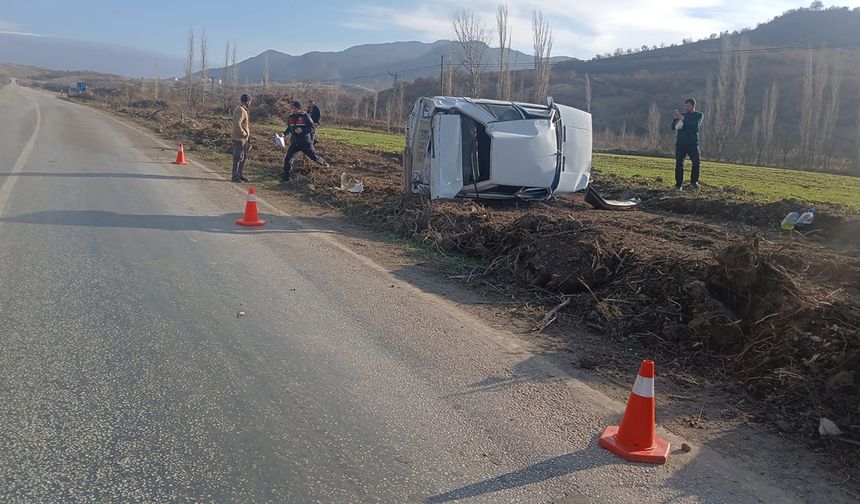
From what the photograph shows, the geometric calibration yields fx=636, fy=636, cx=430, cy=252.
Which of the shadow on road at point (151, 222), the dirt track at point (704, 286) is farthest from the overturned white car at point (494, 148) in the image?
the shadow on road at point (151, 222)

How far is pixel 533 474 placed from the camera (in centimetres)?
344

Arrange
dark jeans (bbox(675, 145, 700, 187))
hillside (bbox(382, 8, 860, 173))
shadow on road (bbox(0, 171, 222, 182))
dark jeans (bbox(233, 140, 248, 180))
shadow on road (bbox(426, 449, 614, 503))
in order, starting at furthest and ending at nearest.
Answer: hillside (bbox(382, 8, 860, 173)) → dark jeans (bbox(233, 140, 248, 180)) → dark jeans (bbox(675, 145, 700, 187)) → shadow on road (bbox(0, 171, 222, 182)) → shadow on road (bbox(426, 449, 614, 503))

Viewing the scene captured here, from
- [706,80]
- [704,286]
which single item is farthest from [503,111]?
[706,80]

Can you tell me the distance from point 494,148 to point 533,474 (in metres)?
7.75

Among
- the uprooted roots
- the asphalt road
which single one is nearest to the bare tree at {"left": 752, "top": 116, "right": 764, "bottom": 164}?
the uprooted roots

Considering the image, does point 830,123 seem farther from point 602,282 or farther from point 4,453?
point 4,453

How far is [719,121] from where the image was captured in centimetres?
4438

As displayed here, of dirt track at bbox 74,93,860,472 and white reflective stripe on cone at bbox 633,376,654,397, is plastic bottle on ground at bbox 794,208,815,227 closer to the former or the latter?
dirt track at bbox 74,93,860,472

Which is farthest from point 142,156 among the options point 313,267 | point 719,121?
point 719,121

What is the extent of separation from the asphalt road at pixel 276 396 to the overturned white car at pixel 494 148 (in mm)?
3698

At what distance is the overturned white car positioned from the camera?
10.7 metres

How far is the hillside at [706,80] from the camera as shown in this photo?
54469 millimetres

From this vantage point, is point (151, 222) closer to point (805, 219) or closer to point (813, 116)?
point (805, 219)

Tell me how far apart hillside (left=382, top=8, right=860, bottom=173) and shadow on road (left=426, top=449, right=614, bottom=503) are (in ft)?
130
